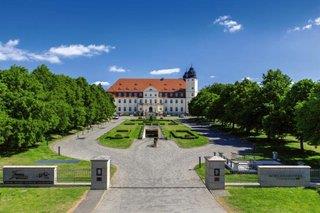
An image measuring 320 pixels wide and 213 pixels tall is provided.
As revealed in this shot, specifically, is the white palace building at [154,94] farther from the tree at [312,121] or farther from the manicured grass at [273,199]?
the manicured grass at [273,199]

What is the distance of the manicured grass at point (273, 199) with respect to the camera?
72.2 feet

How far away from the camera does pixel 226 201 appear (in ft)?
77.1

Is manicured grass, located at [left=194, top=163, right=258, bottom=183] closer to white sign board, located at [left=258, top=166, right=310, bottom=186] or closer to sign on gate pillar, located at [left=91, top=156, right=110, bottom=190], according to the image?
white sign board, located at [left=258, top=166, right=310, bottom=186]

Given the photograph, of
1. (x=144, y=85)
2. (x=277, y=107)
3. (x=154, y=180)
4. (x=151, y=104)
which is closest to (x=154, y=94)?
(x=151, y=104)

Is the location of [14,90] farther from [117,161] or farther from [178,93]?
[178,93]

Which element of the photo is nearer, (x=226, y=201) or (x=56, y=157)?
(x=226, y=201)

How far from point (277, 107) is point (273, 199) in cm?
2899

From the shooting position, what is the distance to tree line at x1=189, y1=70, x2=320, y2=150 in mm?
37125

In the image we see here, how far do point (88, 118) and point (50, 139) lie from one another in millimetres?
18843

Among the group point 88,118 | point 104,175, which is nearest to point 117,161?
point 104,175

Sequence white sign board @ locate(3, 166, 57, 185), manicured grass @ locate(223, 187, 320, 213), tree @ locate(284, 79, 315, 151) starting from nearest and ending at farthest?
manicured grass @ locate(223, 187, 320, 213) < white sign board @ locate(3, 166, 57, 185) < tree @ locate(284, 79, 315, 151)

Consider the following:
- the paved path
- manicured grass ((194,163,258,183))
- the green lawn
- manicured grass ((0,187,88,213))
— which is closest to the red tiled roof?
the paved path

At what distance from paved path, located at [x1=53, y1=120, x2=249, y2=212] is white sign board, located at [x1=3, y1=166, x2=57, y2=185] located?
157 inches

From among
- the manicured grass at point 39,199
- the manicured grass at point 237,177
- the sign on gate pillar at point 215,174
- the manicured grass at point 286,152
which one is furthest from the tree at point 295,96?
the manicured grass at point 39,199
